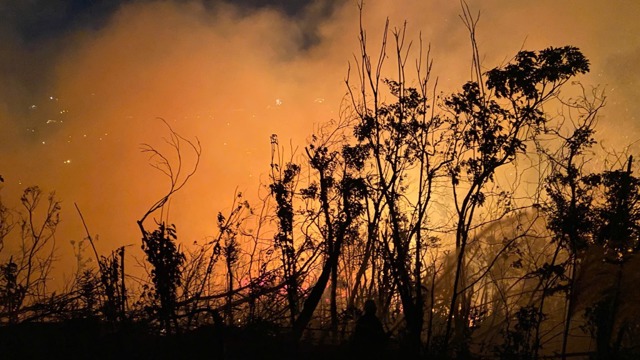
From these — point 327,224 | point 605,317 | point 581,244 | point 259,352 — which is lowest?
point 259,352

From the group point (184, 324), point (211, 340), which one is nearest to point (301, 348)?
point (211, 340)

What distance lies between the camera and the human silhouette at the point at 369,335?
8.86 m

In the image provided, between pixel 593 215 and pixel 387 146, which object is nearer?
pixel 593 215

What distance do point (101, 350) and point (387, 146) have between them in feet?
24.4

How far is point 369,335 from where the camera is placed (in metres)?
8.89

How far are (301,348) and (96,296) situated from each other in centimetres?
533

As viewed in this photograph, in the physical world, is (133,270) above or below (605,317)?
above

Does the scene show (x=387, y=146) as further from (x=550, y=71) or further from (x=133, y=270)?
(x=133, y=270)

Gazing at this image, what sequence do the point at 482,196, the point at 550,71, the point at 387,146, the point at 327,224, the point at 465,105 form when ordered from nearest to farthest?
the point at 550,71 < the point at 465,105 < the point at 482,196 < the point at 387,146 < the point at 327,224

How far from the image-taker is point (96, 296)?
12195 millimetres

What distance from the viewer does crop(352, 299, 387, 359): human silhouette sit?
8.86m

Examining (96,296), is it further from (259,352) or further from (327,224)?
(327,224)

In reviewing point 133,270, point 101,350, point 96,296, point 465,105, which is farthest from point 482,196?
point 133,270

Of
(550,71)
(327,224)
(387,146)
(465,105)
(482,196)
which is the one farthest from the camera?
(327,224)
